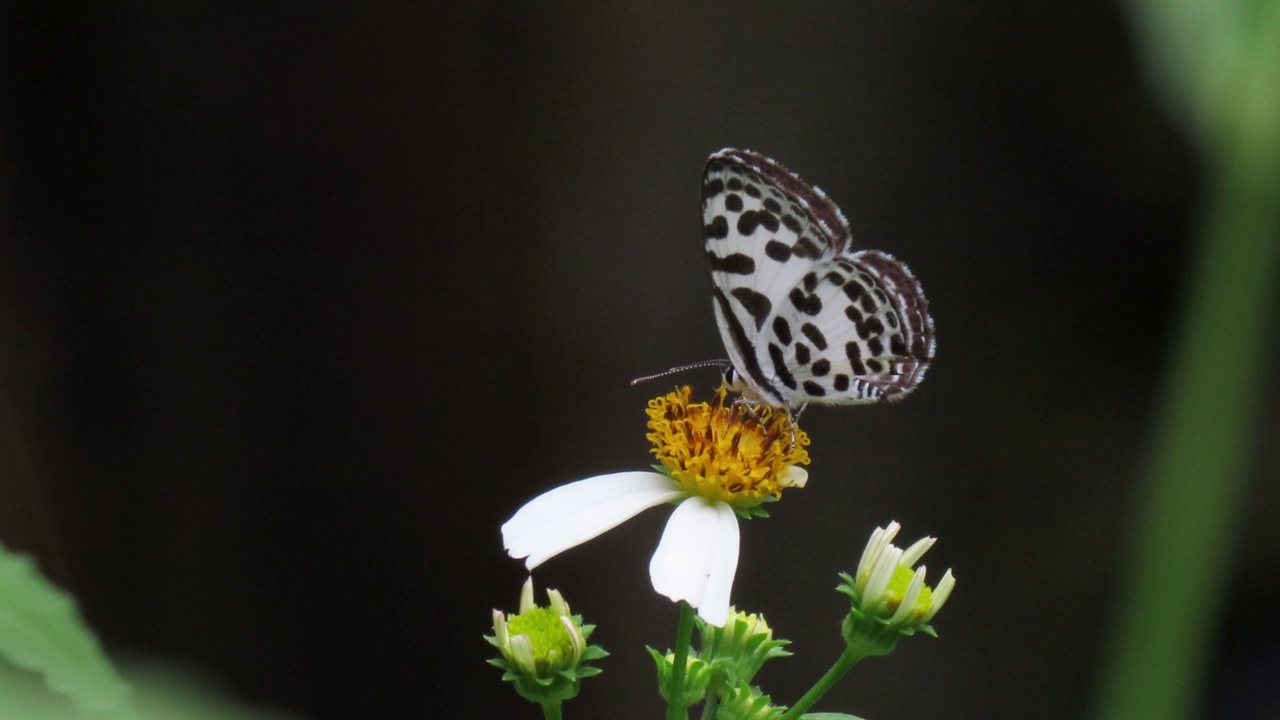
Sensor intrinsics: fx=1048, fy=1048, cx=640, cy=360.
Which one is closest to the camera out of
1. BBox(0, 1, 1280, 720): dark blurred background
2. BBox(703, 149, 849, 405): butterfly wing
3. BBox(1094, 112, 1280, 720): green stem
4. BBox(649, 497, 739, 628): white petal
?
BBox(649, 497, 739, 628): white petal

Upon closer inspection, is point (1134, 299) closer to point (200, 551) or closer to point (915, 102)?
point (915, 102)

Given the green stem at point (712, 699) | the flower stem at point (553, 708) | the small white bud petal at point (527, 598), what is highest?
the small white bud petal at point (527, 598)

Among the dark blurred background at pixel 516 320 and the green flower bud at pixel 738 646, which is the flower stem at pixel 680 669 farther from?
the dark blurred background at pixel 516 320

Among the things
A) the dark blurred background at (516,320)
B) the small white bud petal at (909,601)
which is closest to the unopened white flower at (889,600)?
the small white bud petal at (909,601)

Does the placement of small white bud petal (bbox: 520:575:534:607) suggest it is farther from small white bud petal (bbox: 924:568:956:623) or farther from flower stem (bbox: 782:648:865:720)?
small white bud petal (bbox: 924:568:956:623)

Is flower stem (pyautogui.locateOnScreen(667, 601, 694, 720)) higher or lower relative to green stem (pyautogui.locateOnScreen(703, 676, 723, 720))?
higher

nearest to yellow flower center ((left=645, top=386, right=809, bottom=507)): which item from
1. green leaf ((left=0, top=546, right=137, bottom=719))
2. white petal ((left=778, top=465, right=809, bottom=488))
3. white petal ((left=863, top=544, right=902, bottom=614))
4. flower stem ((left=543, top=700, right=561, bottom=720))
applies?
white petal ((left=778, top=465, right=809, bottom=488))

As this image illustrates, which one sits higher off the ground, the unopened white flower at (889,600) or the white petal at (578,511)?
the white petal at (578,511)

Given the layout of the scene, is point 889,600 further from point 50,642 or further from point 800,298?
point 50,642

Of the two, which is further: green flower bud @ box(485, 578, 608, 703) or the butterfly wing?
the butterfly wing
